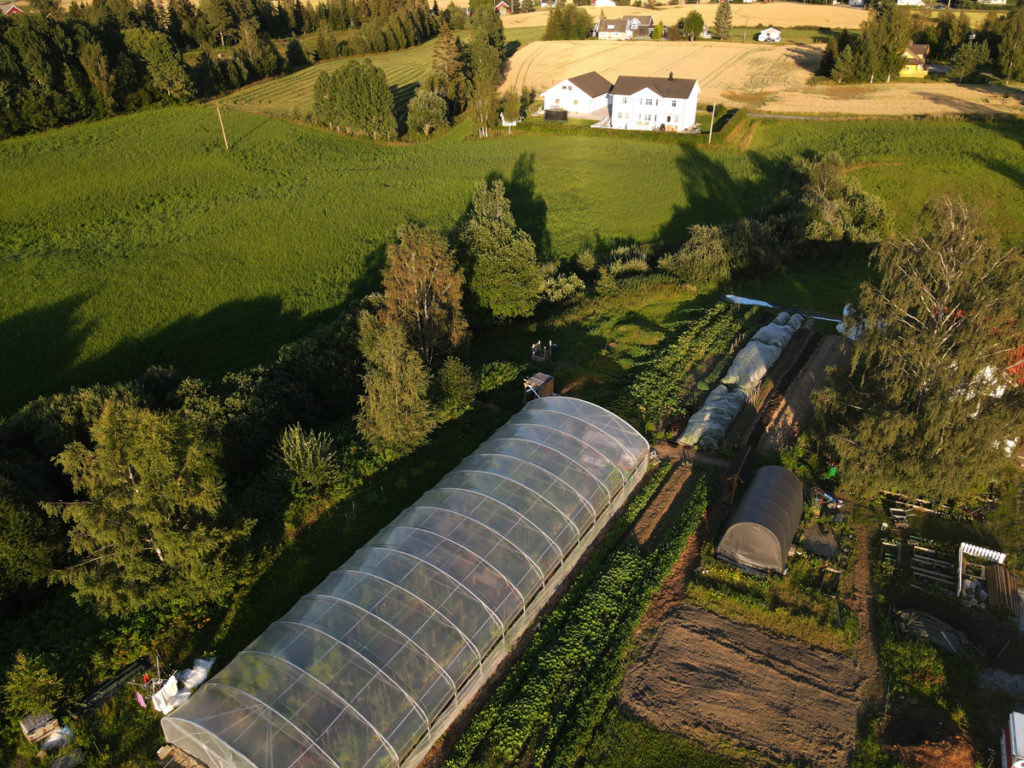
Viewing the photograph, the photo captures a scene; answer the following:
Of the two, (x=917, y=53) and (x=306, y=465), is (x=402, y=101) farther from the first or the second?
(x=306, y=465)

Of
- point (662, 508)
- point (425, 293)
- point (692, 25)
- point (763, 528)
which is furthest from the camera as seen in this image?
point (692, 25)

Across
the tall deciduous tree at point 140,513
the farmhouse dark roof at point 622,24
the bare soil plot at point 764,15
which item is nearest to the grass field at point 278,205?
the tall deciduous tree at point 140,513

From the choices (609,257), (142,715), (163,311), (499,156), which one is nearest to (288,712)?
(142,715)

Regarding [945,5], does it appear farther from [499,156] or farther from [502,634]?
[502,634]

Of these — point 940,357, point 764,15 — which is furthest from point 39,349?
point 764,15

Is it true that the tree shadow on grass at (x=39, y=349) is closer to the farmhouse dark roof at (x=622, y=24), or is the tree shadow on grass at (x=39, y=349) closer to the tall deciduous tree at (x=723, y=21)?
the farmhouse dark roof at (x=622, y=24)

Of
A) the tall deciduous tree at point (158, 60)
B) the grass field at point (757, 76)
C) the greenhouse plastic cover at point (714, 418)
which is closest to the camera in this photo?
the greenhouse plastic cover at point (714, 418)
